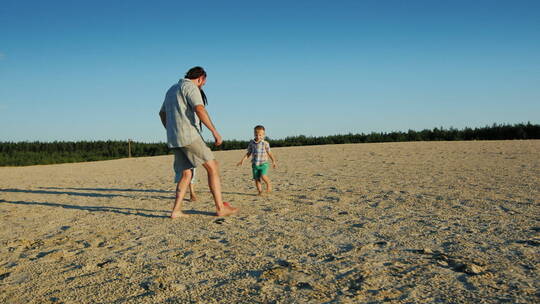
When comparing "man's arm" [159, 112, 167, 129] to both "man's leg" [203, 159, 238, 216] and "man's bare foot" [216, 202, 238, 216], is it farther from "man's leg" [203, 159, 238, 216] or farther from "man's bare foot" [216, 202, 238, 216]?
"man's bare foot" [216, 202, 238, 216]

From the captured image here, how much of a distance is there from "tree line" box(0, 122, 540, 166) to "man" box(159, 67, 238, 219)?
2594 centimetres

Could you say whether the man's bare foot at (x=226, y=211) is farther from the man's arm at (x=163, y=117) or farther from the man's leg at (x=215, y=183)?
the man's arm at (x=163, y=117)

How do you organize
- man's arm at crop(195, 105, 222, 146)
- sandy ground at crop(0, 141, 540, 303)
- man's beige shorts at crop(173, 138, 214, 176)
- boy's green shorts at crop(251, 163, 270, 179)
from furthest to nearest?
boy's green shorts at crop(251, 163, 270, 179), man's beige shorts at crop(173, 138, 214, 176), man's arm at crop(195, 105, 222, 146), sandy ground at crop(0, 141, 540, 303)

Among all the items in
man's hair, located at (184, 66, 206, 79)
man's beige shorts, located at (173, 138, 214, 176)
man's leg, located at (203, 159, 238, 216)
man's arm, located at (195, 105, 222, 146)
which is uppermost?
man's hair, located at (184, 66, 206, 79)

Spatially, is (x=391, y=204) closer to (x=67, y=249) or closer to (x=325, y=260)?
(x=325, y=260)

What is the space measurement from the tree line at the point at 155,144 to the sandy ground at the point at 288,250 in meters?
25.7

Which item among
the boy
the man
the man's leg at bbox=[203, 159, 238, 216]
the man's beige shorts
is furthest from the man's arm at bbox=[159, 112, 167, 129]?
the boy

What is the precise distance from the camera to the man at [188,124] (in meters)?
4.83

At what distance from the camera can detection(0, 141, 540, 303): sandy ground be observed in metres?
2.57

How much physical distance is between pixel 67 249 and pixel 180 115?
75.7 inches

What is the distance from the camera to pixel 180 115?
4.83 m

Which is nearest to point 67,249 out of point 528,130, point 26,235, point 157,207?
point 26,235

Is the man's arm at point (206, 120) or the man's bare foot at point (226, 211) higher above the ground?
the man's arm at point (206, 120)

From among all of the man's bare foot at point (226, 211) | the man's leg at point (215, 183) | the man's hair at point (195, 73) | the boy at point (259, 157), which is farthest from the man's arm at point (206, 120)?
the boy at point (259, 157)
